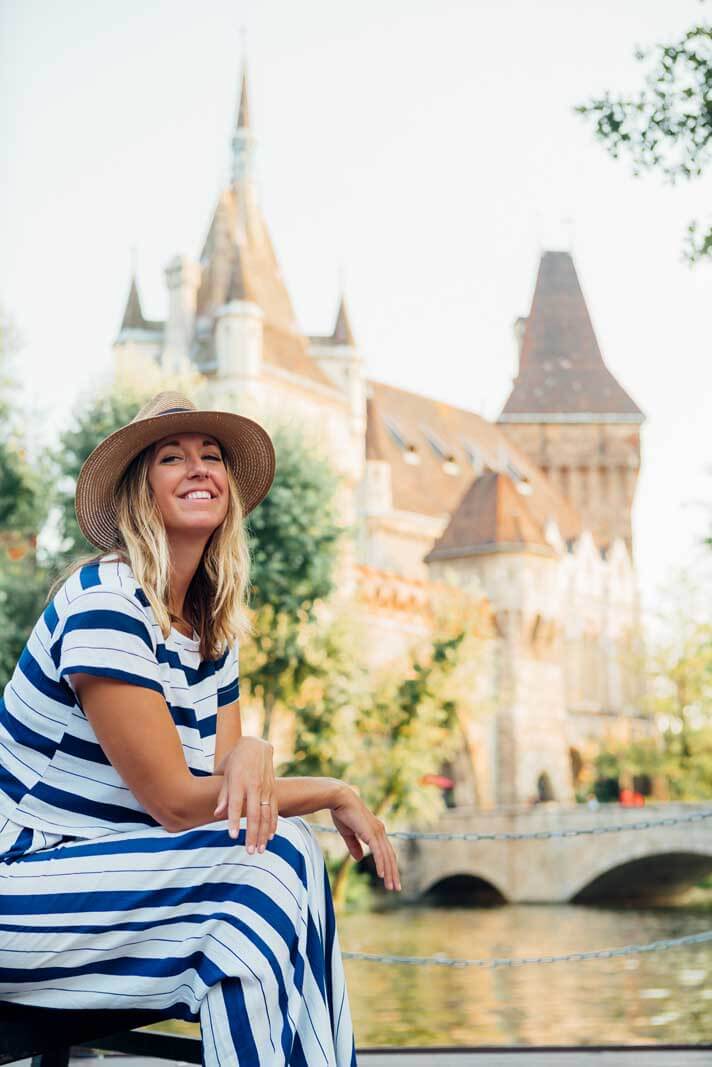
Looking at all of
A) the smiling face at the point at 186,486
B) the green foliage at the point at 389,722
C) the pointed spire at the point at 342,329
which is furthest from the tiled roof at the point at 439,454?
the smiling face at the point at 186,486

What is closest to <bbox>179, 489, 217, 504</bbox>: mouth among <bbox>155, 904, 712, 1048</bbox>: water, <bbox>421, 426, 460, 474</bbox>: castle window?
<bbox>155, 904, 712, 1048</bbox>: water

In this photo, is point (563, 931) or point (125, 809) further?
point (563, 931)

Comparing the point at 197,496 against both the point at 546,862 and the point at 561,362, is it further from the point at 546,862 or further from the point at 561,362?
the point at 561,362

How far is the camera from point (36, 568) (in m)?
16.5

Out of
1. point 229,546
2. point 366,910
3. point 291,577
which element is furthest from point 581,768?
point 229,546

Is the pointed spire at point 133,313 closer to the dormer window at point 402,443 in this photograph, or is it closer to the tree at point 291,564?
the dormer window at point 402,443

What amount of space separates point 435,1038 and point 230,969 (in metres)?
6.91

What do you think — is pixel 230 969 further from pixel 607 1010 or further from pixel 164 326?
pixel 164 326

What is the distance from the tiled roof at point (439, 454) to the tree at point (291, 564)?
2102cm

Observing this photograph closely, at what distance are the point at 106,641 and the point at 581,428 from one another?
→ 5084cm

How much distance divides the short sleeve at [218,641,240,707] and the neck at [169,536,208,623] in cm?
8

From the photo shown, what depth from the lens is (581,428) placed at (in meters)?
51.8

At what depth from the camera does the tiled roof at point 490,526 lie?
122 ft

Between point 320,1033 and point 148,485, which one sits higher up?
point 148,485
